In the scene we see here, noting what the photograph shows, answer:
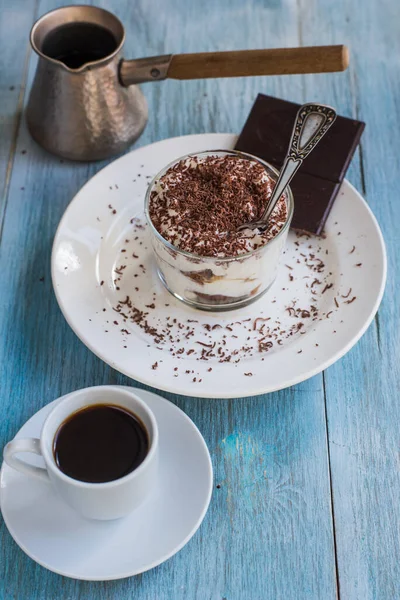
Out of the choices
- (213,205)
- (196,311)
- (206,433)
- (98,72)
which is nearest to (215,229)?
(213,205)

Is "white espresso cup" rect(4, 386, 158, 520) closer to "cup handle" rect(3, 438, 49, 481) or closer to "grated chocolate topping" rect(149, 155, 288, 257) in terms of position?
"cup handle" rect(3, 438, 49, 481)

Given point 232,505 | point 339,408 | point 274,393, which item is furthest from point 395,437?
point 232,505

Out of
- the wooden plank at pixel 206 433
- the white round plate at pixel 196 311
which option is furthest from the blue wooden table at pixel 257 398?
the white round plate at pixel 196 311

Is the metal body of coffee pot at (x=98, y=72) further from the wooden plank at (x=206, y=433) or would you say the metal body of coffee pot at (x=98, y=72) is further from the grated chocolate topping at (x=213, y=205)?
the grated chocolate topping at (x=213, y=205)

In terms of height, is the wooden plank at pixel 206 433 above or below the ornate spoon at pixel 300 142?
below

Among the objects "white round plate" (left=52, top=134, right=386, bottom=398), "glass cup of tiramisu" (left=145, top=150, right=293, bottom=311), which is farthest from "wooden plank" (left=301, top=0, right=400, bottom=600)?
"glass cup of tiramisu" (left=145, top=150, right=293, bottom=311)

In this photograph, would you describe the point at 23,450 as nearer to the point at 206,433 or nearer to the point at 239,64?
the point at 206,433
